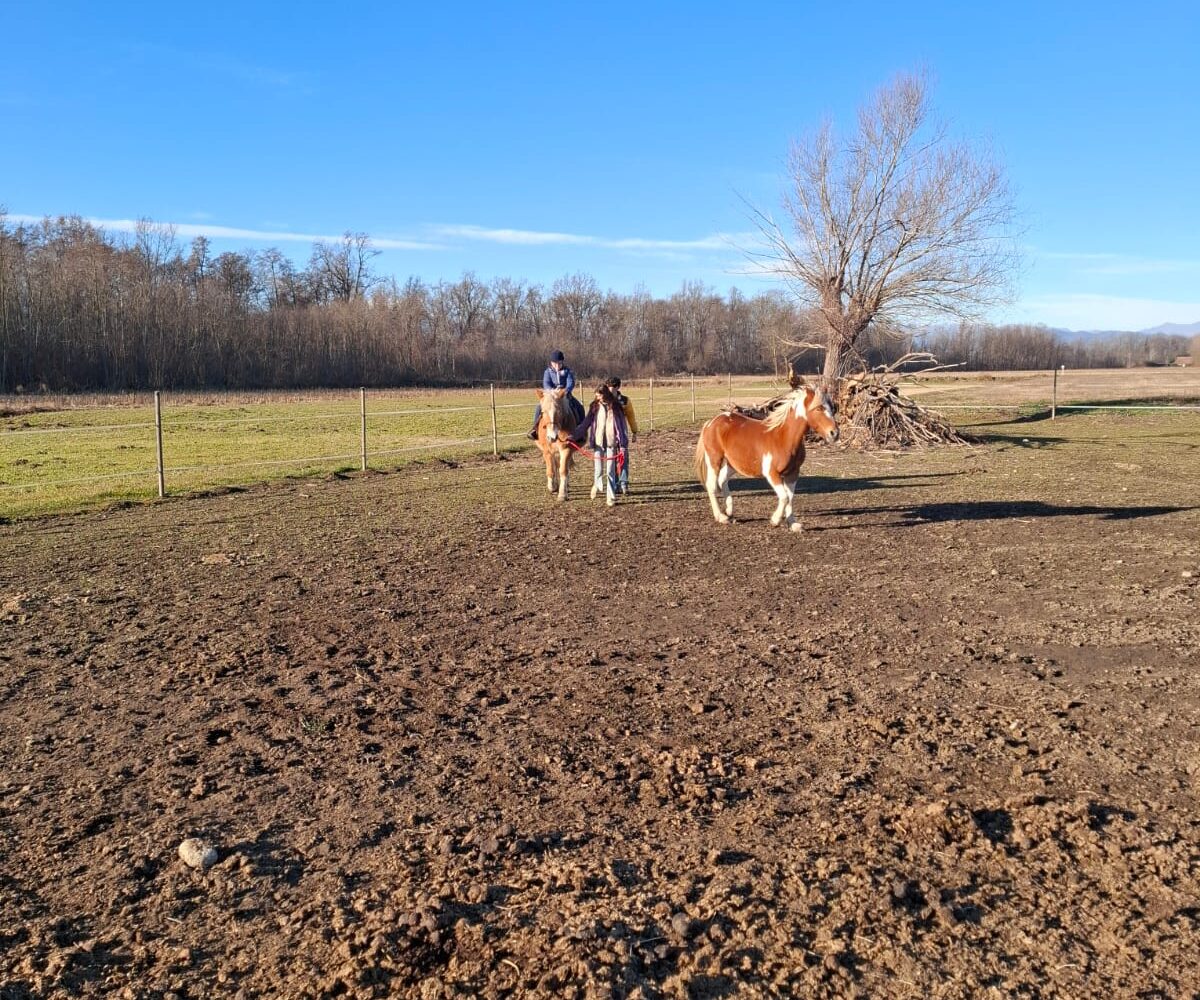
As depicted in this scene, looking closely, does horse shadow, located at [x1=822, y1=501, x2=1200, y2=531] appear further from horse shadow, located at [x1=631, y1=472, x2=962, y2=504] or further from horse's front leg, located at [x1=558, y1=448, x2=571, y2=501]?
horse's front leg, located at [x1=558, y1=448, x2=571, y2=501]

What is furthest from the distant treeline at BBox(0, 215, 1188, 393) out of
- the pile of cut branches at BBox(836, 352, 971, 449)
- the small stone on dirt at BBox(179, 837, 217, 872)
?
the small stone on dirt at BBox(179, 837, 217, 872)

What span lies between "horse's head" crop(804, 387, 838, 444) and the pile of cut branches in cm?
1142

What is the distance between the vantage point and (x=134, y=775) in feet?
13.6

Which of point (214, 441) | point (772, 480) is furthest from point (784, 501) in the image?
point (214, 441)

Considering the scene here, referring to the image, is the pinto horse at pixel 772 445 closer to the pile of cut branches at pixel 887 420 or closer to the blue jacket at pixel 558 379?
the blue jacket at pixel 558 379

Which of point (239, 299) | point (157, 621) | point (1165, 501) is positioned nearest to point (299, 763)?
point (157, 621)

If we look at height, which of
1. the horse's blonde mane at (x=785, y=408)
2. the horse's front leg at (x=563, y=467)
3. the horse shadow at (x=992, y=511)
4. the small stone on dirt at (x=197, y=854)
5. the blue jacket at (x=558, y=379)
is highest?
the blue jacket at (x=558, y=379)

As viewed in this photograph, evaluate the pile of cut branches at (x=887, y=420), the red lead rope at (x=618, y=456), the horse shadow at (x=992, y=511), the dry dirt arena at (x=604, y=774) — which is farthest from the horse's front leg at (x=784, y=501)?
the pile of cut branches at (x=887, y=420)

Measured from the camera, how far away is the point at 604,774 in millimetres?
4102

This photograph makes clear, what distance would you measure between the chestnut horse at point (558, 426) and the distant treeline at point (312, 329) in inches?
623

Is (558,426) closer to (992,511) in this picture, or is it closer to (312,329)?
(992,511)

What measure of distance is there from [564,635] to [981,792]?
3.14 m

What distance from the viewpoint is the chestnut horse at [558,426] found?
12.0 meters

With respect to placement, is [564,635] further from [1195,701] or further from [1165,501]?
[1165,501]
